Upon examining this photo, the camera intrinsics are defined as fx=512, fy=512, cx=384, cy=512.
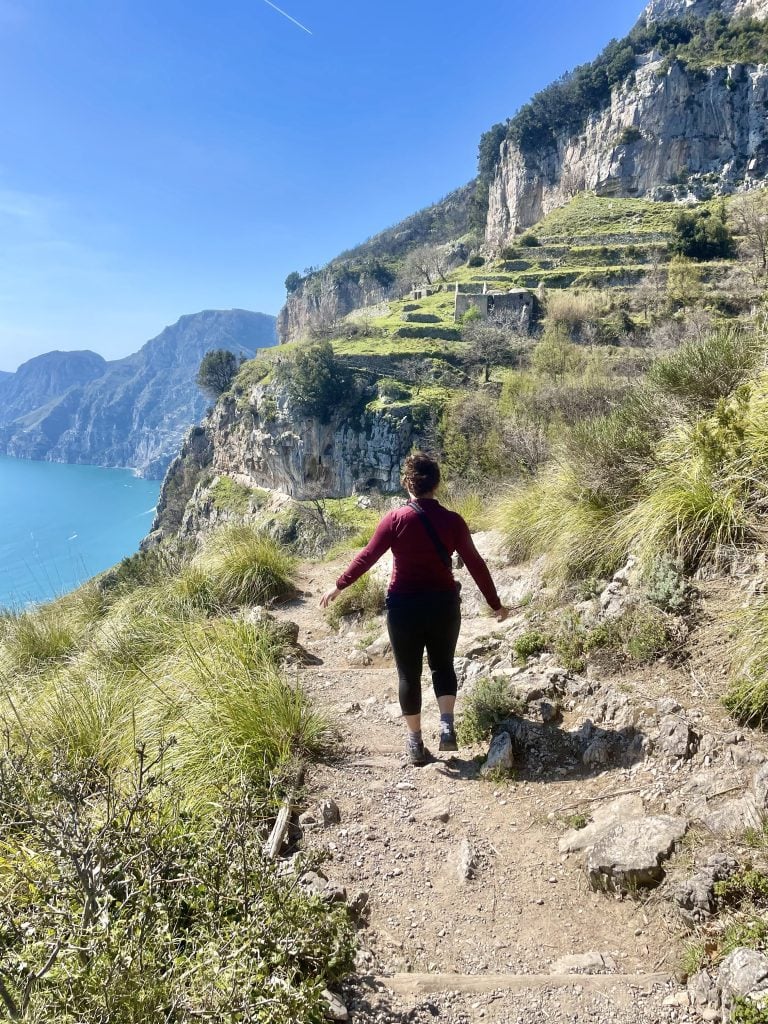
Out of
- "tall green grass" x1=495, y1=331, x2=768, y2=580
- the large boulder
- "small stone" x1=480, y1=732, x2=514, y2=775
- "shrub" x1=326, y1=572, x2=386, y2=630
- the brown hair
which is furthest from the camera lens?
"shrub" x1=326, y1=572, x2=386, y2=630

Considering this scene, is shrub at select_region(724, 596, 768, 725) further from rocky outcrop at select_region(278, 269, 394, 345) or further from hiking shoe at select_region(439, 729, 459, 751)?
rocky outcrop at select_region(278, 269, 394, 345)

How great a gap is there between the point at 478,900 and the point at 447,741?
1.02 metres

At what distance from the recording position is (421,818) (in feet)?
8.82

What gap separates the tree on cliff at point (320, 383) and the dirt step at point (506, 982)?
4159 cm

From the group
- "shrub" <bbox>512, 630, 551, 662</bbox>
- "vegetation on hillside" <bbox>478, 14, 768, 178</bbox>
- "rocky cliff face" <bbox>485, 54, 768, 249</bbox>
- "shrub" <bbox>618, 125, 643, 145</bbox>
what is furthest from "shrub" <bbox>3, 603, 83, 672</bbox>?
"vegetation on hillside" <bbox>478, 14, 768, 178</bbox>

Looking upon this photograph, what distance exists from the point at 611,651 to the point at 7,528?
467 feet

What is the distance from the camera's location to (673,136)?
6328cm

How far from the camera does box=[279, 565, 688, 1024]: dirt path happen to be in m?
1.75

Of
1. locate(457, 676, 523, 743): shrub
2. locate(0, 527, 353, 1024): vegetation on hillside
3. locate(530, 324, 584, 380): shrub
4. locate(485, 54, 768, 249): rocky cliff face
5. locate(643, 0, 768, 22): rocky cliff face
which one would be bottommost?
locate(457, 676, 523, 743): shrub

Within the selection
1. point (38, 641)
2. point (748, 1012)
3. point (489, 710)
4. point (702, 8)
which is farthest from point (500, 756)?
point (702, 8)

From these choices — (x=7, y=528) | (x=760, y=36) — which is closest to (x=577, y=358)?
(x=760, y=36)

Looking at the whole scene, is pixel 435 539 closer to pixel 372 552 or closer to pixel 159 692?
pixel 372 552

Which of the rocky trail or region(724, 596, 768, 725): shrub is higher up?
region(724, 596, 768, 725): shrub

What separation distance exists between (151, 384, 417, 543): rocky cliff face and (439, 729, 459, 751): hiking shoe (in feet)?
109
